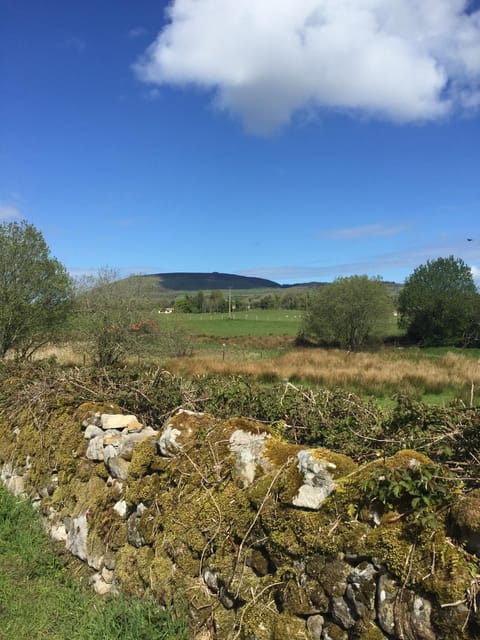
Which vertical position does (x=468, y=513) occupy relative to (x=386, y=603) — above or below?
above

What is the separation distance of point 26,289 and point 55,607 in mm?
18560

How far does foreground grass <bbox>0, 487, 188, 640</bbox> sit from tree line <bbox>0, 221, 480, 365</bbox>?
1000 cm

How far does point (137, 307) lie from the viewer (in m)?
25.4

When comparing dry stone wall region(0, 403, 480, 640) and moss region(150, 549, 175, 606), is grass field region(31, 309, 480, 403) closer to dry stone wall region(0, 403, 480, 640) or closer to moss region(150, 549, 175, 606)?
dry stone wall region(0, 403, 480, 640)

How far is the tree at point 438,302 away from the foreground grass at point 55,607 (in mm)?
54029

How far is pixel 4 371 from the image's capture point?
27.0ft

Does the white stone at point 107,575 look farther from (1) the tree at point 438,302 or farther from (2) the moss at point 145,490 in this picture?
(1) the tree at point 438,302

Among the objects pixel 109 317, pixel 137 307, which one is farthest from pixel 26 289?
pixel 137 307

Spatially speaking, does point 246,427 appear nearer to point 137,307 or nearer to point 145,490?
point 145,490

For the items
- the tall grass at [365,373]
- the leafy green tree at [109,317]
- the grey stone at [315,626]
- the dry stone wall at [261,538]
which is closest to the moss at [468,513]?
the dry stone wall at [261,538]

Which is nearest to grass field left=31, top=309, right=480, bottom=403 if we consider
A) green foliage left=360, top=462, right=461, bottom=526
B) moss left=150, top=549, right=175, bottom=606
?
moss left=150, top=549, right=175, bottom=606

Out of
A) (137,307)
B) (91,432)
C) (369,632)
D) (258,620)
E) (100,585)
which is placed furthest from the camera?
(137,307)

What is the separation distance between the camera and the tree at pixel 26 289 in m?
19.3

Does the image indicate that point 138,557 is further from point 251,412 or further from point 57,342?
point 57,342
